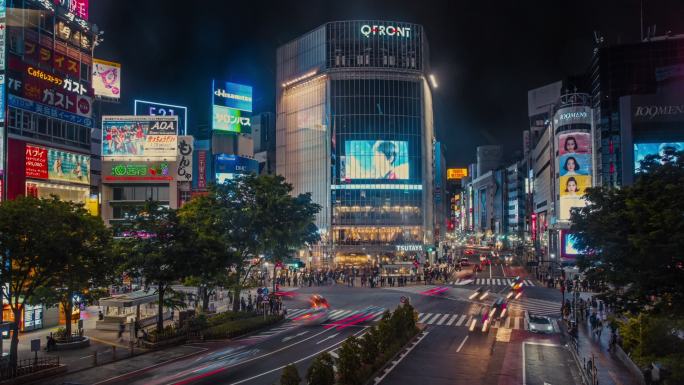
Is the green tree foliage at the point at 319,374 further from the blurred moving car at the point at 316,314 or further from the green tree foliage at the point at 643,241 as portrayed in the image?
the blurred moving car at the point at 316,314

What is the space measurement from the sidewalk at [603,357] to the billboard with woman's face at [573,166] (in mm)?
57508

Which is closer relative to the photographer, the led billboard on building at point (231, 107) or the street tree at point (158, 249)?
the street tree at point (158, 249)

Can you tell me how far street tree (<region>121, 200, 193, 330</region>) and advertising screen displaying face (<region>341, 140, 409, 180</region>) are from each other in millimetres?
76190

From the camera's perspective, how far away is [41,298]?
3003cm

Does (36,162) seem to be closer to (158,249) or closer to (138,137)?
(158,249)

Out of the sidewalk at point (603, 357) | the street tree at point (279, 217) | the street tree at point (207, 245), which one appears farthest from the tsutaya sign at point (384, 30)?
the sidewalk at point (603, 357)

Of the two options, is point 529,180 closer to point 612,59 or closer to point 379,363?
point 612,59

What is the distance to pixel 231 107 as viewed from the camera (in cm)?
10444

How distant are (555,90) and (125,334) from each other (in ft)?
442

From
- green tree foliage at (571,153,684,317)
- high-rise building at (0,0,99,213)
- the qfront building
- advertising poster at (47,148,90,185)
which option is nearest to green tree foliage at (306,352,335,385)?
green tree foliage at (571,153,684,317)

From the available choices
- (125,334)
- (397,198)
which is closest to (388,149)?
(397,198)

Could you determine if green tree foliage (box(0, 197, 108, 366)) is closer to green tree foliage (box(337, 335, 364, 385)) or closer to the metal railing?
the metal railing

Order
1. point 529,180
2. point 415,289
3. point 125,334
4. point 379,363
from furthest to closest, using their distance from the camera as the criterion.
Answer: point 529,180 < point 415,289 < point 125,334 < point 379,363

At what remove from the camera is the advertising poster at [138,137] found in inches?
3054
